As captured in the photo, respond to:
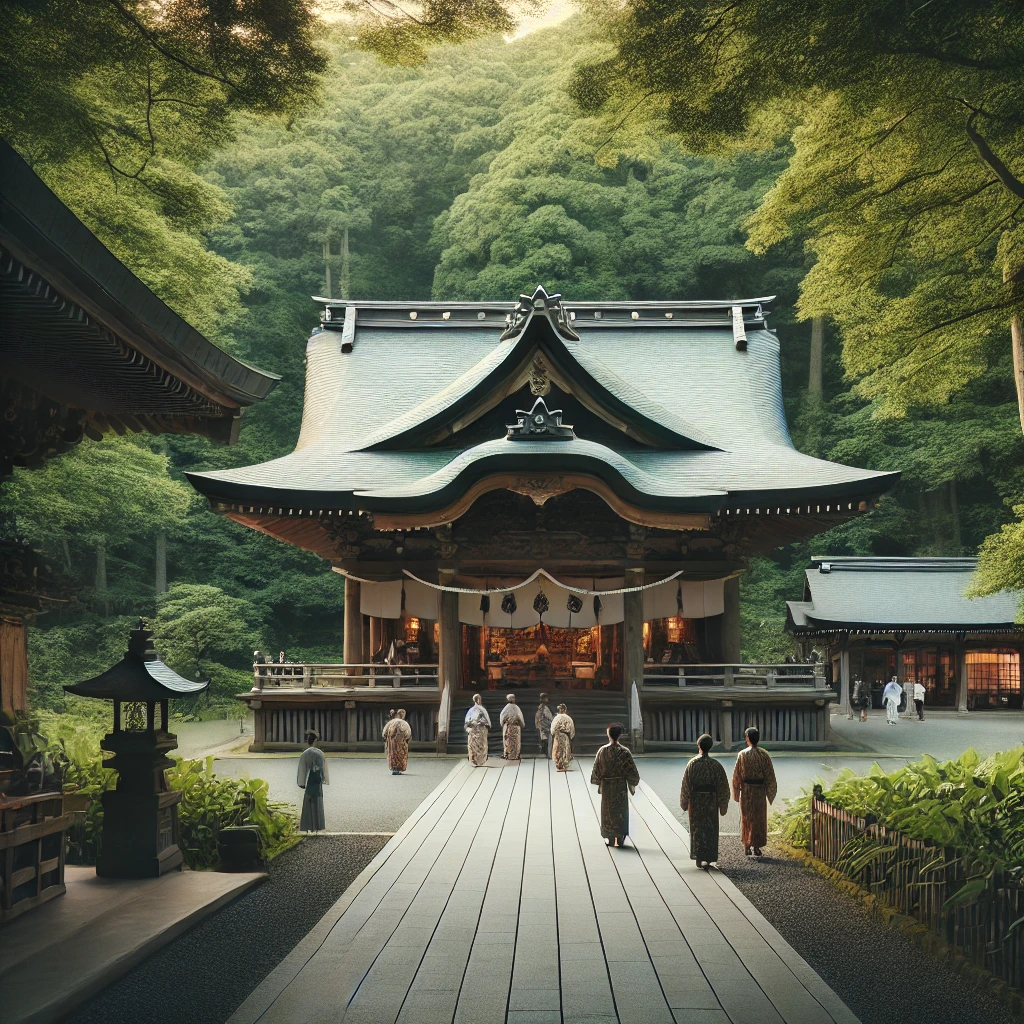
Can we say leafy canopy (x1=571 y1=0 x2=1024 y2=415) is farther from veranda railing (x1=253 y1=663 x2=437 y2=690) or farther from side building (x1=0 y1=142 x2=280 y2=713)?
veranda railing (x1=253 y1=663 x2=437 y2=690)

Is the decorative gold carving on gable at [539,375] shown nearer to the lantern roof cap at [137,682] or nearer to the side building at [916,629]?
the lantern roof cap at [137,682]

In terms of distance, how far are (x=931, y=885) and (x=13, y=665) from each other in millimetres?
6597

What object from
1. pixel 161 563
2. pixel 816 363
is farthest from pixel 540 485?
pixel 816 363

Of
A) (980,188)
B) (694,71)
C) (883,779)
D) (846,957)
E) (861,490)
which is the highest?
(694,71)

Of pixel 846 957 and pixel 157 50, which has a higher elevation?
pixel 157 50

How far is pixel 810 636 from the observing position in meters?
26.1

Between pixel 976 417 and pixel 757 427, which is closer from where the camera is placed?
pixel 757 427

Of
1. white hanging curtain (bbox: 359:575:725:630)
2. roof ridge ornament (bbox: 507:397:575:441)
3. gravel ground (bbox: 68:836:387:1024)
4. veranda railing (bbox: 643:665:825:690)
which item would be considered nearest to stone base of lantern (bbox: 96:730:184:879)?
gravel ground (bbox: 68:836:387:1024)

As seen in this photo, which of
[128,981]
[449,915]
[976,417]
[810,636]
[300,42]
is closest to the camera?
[128,981]

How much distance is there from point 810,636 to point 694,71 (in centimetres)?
2194

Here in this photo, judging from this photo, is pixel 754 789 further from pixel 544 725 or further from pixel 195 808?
pixel 544 725

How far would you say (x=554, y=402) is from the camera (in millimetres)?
17594

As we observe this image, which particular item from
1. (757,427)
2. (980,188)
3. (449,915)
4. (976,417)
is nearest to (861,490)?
(757,427)

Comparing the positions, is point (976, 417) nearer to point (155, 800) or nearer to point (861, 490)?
point (861, 490)
